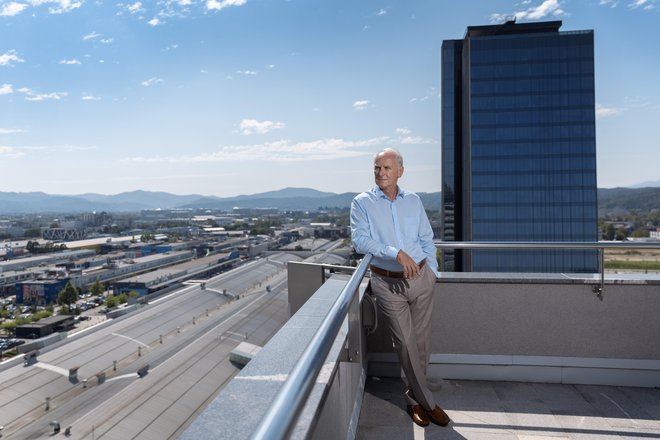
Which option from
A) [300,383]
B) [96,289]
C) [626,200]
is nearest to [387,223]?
[300,383]

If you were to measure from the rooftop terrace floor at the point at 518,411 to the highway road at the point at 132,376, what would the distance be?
1065 cm

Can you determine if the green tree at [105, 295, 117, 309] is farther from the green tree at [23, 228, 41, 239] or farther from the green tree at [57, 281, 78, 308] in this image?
the green tree at [23, 228, 41, 239]

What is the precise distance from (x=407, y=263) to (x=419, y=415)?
0.84 meters

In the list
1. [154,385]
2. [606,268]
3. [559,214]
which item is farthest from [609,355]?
[559,214]

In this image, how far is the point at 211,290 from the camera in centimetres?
3528

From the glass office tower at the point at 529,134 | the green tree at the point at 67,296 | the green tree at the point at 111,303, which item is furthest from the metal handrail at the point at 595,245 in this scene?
the green tree at the point at 67,296

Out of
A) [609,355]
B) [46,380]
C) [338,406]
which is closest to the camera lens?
[338,406]

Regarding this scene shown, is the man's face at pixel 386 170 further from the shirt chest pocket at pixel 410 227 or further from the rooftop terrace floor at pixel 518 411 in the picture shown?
the rooftop terrace floor at pixel 518 411

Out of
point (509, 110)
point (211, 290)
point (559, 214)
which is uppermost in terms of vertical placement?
point (509, 110)

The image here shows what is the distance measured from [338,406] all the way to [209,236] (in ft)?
317

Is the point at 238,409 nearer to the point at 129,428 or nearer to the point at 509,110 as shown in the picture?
the point at 129,428

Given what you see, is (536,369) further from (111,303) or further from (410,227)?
(111,303)

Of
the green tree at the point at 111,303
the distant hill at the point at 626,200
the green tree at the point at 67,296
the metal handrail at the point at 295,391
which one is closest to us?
the metal handrail at the point at 295,391

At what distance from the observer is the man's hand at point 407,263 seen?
196 cm
